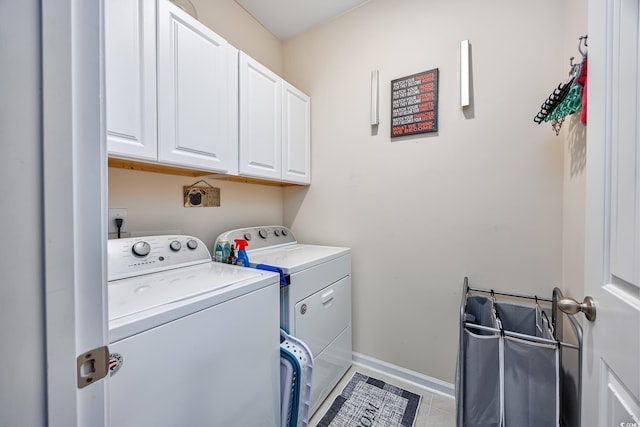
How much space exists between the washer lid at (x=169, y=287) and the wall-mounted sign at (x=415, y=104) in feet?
4.52

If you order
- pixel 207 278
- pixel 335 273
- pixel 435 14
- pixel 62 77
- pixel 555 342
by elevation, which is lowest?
pixel 555 342

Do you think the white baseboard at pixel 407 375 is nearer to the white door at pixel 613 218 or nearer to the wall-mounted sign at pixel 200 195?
the white door at pixel 613 218

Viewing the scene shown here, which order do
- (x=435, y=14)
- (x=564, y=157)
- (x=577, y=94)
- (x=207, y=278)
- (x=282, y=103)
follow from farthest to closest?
(x=282, y=103) < (x=435, y=14) < (x=564, y=157) < (x=207, y=278) < (x=577, y=94)

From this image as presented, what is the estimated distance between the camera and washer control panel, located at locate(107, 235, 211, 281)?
43.1 inches

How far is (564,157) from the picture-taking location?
1.31m

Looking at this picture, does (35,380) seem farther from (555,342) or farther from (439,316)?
(439,316)

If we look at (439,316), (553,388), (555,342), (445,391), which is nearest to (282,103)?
(439,316)

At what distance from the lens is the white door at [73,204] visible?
378 mm

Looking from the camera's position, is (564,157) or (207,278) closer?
(207,278)

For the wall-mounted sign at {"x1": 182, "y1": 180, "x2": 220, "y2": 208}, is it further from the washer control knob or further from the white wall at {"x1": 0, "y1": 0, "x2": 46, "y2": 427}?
the white wall at {"x1": 0, "y1": 0, "x2": 46, "y2": 427}

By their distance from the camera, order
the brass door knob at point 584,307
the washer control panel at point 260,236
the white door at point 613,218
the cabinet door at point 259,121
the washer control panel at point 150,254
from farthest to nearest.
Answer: the washer control panel at point 260,236 → the cabinet door at point 259,121 → the washer control panel at point 150,254 → the brass door knob at point 584,307 → the white door at point 613,218

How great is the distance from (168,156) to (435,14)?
1.87m

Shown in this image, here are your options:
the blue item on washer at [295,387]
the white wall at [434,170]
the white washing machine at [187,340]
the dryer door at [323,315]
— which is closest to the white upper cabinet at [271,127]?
the white wall at [434,170]

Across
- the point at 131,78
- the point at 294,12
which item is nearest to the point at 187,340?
the point at 131,78
